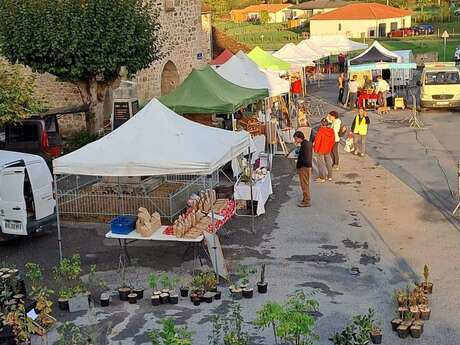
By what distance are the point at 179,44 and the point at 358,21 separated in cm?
3563

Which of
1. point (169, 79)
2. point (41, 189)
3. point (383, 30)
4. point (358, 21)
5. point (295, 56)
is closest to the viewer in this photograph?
point (41, 189)

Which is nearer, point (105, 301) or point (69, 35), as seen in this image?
point (105, 301)

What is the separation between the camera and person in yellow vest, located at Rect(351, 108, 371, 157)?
18.4m

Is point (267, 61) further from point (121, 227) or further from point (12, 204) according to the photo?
point (121, 227)

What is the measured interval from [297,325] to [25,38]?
509 inches

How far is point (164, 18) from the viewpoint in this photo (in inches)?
1030

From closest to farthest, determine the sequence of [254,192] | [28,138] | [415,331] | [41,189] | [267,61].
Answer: [415,331] < [41,189] < [254,192] < [28,138] < [267,61]

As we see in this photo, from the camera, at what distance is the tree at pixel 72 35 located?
18141 mm

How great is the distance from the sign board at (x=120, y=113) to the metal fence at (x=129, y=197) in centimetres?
189

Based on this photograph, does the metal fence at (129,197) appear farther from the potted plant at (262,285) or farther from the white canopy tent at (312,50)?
the white canopy tent at (312,50)

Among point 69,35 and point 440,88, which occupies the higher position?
point 69,35

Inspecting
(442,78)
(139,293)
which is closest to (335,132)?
(139,293)

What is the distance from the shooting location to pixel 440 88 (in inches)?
995

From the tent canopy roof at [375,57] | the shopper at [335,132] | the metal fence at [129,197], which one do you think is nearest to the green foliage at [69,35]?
the metal fence at [129,197]
